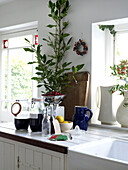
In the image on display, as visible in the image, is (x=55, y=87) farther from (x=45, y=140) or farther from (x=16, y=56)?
(x=16, y=56)

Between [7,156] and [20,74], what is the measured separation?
184 cm

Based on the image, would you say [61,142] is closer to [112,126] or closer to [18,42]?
[112,126]

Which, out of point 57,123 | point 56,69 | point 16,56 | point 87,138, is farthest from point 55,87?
point 16,56

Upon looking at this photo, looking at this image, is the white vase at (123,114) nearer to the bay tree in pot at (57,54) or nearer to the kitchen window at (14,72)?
the bay tree in pot at (57,54)

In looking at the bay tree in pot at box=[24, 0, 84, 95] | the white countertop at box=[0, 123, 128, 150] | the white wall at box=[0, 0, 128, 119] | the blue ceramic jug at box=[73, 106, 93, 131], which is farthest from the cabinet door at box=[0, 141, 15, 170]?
the white wall at box=[0, 0, 128, 119]

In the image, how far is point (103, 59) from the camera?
9.71ft

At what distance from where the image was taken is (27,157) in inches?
82.9

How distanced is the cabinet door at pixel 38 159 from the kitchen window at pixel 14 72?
1.66m

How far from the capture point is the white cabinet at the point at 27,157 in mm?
1908

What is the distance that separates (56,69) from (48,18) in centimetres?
64

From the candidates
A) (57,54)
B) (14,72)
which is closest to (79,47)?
(57,54)

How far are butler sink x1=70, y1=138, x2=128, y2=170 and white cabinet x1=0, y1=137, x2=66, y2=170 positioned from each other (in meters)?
0.15

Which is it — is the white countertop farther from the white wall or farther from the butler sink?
the white wall

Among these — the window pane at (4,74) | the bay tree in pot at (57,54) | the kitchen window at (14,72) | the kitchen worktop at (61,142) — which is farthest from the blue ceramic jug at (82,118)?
the window pane at (4,74)
